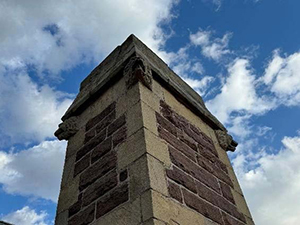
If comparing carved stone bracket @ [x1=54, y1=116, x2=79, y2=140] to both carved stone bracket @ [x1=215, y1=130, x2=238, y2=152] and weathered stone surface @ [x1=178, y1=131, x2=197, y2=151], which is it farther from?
carved stone bracket @ [x1=215, y1=130, x2=238, y2=152]

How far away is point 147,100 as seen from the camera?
251 cm

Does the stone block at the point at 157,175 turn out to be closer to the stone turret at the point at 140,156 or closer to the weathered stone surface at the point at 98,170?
the stone turret at the point at 140,156

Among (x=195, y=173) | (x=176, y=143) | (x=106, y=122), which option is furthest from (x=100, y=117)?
(x=195, y=173)

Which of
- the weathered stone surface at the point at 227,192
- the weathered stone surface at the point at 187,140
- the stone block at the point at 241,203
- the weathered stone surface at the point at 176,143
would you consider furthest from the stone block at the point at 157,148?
the stone block at the point at 241,203

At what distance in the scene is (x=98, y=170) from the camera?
2.33 meters

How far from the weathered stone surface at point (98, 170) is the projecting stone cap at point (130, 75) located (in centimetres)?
72

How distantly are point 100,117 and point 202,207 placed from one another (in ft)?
4.19

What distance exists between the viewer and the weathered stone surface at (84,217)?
2088 mm

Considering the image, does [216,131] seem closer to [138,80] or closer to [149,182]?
[138,80]

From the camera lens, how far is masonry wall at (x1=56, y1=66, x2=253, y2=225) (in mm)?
1845

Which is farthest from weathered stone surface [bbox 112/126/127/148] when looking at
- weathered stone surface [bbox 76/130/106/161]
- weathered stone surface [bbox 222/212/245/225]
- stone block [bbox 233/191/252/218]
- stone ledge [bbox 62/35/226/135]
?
stone block [bbox 233/191/252/218]

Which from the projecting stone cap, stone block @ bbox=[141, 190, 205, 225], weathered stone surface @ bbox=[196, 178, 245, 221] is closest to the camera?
stone block @ bbox=[141, 190, 205, 225]

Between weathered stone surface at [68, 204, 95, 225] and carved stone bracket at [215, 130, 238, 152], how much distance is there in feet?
6.28

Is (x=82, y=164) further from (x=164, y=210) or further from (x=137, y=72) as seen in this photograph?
(x=164, y=210)
